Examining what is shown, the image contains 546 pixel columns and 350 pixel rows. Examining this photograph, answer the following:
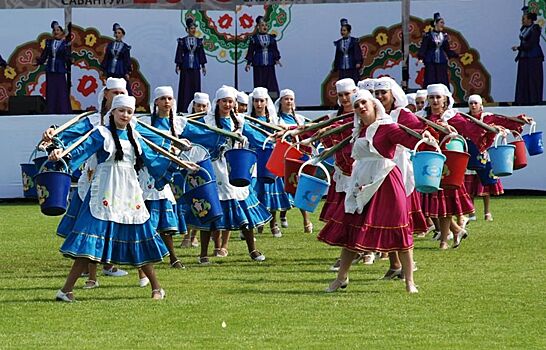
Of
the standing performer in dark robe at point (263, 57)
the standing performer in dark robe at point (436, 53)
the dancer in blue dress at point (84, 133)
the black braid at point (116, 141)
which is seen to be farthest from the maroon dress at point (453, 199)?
the standing performer in dark robe at point (263, 57)

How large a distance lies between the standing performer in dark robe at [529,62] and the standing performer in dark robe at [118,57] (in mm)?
6850

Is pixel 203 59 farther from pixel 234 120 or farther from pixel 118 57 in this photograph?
pixel 234 120

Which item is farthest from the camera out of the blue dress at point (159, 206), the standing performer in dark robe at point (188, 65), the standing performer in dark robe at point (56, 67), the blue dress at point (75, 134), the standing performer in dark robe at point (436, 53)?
the standing performer in dark robe at point (188, 65)

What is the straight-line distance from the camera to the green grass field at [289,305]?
28.5ft

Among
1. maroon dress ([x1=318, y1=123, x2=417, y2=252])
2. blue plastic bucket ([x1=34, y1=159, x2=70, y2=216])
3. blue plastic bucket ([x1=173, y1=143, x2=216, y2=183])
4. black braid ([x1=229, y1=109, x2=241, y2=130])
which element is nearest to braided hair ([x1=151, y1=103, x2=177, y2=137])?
blue plastic bucket ([x1=173, y1=143, x2=216, y2=183])

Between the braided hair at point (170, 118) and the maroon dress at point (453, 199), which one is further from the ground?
the braided hair at point (170, 118)

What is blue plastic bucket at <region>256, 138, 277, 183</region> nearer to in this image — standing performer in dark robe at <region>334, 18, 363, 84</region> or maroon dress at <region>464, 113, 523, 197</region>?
maroon dress at <region>464, 113, 523, 197</region>

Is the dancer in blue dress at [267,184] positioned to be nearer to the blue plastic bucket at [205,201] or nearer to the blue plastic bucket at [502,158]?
the blue plastic bucket at [502,158]

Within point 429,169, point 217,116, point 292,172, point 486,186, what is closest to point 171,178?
point 292,172

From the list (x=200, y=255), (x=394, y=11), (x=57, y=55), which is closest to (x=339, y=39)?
(x=394, y=11)

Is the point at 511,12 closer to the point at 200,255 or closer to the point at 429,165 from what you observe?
the point at 200,255

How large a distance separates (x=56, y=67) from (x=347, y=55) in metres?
5.19

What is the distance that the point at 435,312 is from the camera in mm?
9766

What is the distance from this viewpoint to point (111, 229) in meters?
10.5
